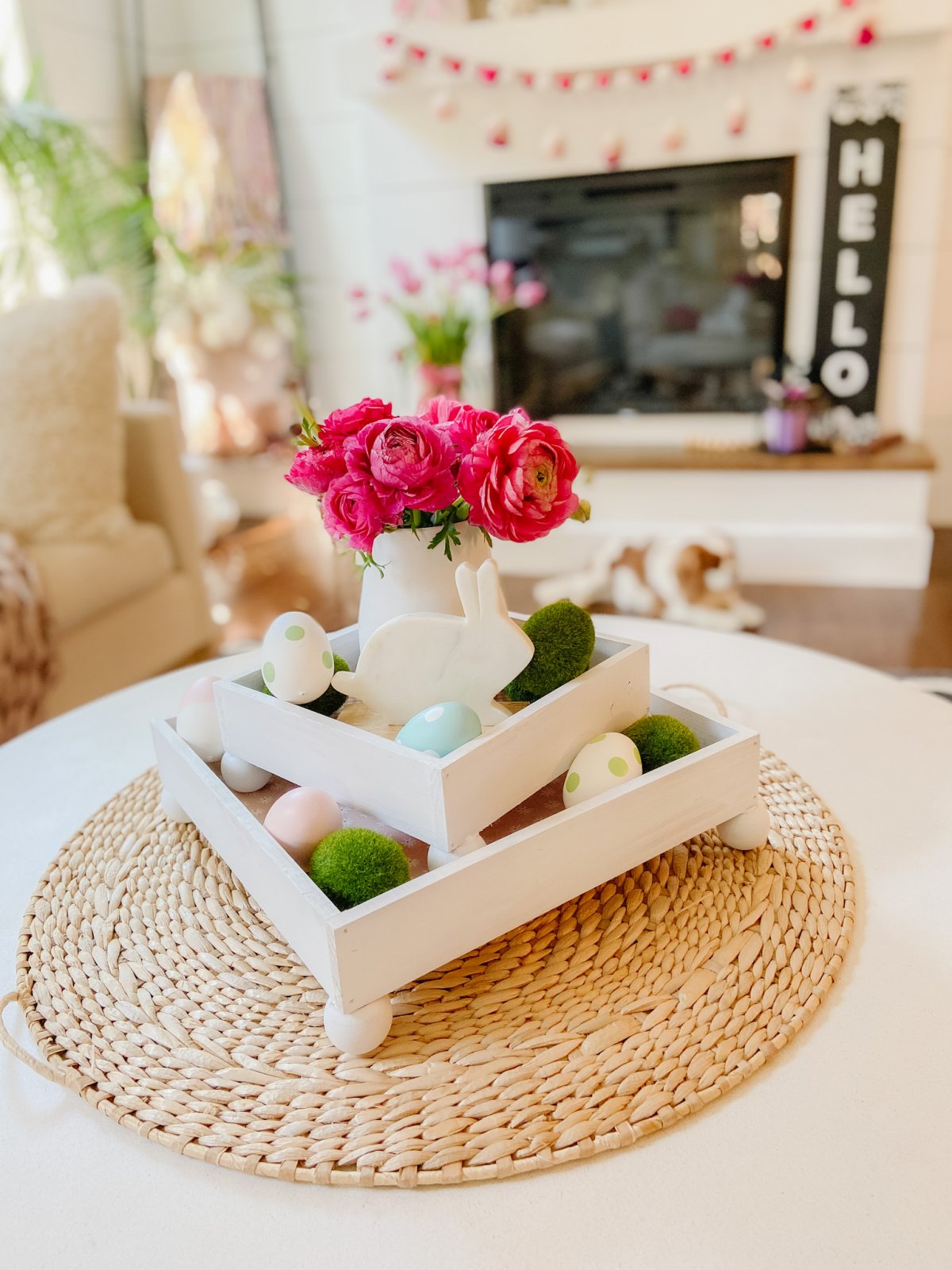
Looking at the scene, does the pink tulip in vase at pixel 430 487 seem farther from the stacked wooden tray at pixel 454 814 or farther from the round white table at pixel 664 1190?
the round white table at pixel 664 1190

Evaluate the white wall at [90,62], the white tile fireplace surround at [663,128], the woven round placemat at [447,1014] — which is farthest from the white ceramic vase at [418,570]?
the white wall at [90,62]

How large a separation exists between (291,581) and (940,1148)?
2558mm

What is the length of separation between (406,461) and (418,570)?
115 millimetres

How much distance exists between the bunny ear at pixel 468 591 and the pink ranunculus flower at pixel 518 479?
0.04 metres

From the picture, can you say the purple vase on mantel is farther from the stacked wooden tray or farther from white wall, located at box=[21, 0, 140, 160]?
white wall, located at box=[21, 0, 140, 160]

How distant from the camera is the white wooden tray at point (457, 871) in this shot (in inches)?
24.6

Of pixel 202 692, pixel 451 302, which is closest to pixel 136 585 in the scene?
pixel 202 692

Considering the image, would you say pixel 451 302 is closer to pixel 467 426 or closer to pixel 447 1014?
pixel 467 426

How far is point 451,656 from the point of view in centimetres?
76

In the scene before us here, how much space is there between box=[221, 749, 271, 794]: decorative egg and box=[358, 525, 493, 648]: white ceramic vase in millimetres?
174

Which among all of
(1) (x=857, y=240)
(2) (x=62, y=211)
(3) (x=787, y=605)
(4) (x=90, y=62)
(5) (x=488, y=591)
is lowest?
(3) (x=787, y=605)

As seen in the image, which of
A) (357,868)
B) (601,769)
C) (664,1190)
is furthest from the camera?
(601,769)

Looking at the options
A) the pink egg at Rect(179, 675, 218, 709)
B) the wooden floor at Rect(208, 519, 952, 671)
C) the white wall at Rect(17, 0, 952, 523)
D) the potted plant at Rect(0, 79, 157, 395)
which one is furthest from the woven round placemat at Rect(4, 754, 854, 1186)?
the potted plant at Rect(0, 79, 157, 395)

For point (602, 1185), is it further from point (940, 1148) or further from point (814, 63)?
point (814, 63)
